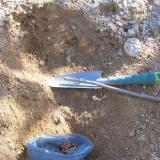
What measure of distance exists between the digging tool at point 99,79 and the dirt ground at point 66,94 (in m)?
0.04

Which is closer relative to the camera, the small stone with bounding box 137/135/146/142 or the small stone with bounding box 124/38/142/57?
the small stone with bounding box 137/135/146/142

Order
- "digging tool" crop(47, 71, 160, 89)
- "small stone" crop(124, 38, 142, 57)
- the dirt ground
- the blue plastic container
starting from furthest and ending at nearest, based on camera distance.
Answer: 1. "small stone" crop(124, 38, 142, 57)
2. "digging tool" crop(47, 71, 160, 89)
3. the dirt ground
4. the blue plastic container

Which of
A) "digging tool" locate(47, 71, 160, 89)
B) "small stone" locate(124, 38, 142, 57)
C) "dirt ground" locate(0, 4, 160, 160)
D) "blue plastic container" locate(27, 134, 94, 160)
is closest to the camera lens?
"blue plastic container" locate(27, 134, 94, 160)

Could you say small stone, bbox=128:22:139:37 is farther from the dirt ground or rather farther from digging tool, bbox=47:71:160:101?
digging tool, bbox=47:71:160:101

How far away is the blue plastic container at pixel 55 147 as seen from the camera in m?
2.46

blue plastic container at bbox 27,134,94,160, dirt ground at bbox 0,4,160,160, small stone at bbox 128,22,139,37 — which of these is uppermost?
small stone at bbox 128,22,139,37

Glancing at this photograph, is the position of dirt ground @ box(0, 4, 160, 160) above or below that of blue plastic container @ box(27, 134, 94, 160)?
above

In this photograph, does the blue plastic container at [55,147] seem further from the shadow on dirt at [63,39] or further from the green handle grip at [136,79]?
the shadow on dirt at [63,39]

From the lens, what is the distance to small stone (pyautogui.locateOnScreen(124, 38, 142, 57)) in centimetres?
283

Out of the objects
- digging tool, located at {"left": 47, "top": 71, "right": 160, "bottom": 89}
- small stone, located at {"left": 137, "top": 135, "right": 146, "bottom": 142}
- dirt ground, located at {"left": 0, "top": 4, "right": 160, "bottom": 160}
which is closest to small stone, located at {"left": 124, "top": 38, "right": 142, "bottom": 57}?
dirt ground, located at {"left": 0, "top": 4, "right": 160, "bottom": 160}

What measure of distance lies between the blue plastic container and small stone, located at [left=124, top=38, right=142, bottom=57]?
0.62 metres

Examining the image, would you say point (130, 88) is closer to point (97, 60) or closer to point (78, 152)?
point (97, 60)

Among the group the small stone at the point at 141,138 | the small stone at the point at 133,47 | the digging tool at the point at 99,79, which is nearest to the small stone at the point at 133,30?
the small stone at the point at 133,47

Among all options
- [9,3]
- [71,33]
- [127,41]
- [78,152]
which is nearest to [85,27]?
[71,33]
